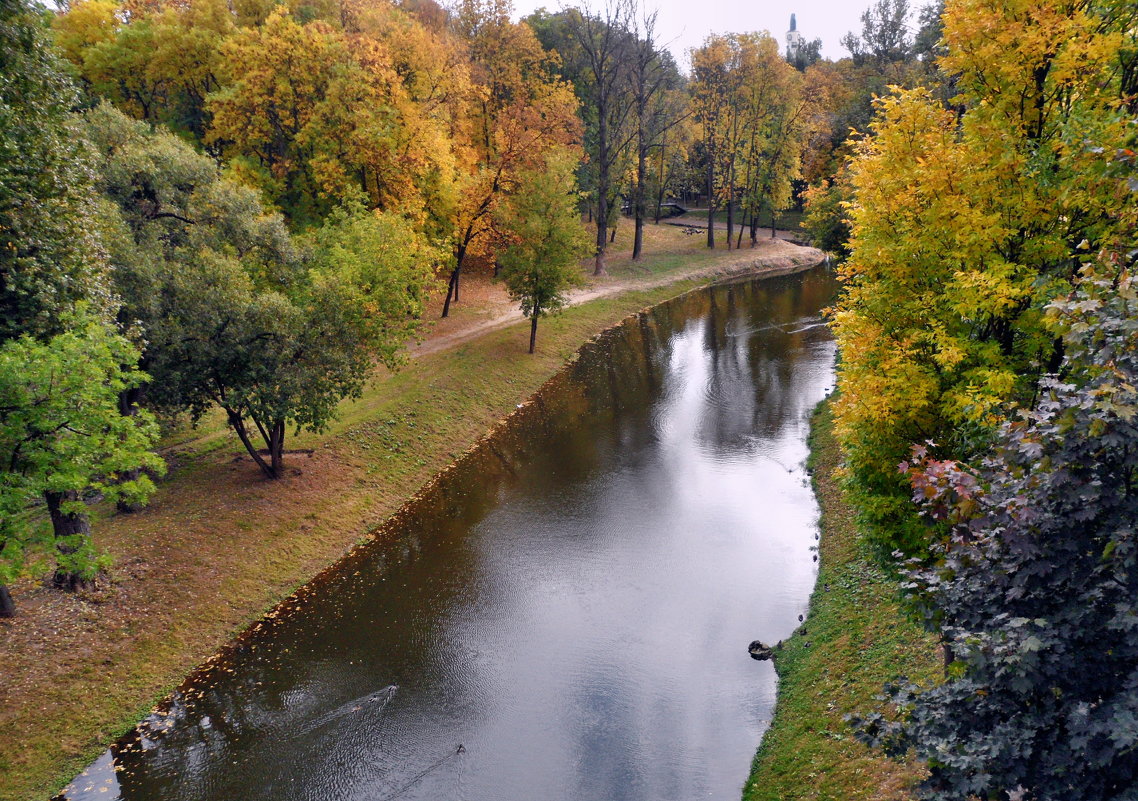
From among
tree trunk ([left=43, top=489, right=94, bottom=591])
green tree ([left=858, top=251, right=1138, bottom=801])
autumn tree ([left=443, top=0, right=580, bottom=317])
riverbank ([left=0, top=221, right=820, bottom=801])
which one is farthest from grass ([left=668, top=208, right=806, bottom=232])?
green tree ([left=858, top=251, right=1138, bottom=801])

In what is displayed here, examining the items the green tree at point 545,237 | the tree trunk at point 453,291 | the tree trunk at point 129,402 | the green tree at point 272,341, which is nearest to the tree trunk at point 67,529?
the tree trunk at point 129,402

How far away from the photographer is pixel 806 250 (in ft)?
220

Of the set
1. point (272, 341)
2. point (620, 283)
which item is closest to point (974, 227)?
point (272, 341)

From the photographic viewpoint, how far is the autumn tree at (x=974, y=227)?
10773 millimetres

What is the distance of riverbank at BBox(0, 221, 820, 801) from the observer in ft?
47.9

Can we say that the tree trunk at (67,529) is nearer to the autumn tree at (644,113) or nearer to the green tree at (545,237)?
the green tree at (545,237)

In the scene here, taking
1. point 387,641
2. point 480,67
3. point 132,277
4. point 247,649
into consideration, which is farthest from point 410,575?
point 480,67

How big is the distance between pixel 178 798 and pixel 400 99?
32.4m

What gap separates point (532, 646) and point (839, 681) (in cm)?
709

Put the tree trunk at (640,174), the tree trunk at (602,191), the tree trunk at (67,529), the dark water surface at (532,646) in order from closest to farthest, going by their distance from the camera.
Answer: the dark water surface at (532,646)
the tree trunk at (67,529)
the tree trunk at (602,191)
the tree trunk at (640,174)

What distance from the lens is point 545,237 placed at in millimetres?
35594

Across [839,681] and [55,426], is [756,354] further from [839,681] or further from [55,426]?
[55,426]

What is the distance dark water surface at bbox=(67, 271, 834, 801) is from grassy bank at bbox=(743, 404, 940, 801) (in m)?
0.59

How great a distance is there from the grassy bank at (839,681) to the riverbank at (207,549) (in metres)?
13.3
